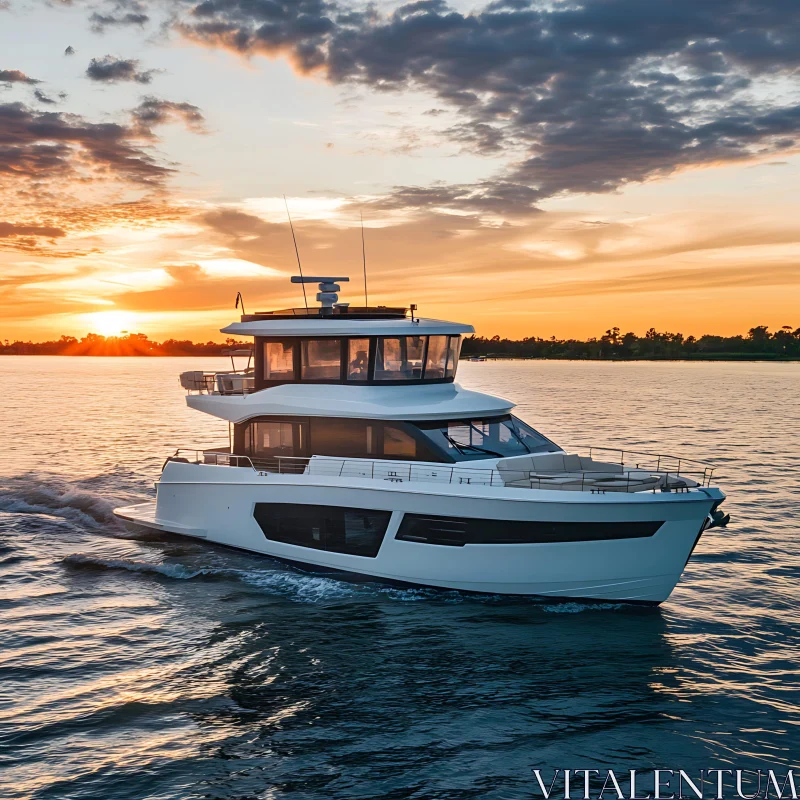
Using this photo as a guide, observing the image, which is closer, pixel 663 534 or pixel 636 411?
pixel 663 534

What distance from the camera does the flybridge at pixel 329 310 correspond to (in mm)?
18203

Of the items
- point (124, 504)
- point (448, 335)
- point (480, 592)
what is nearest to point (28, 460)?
point (124, 504)

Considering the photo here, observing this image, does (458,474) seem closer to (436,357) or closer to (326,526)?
(326,526)

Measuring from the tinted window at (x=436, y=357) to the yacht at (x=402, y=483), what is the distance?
40 mm

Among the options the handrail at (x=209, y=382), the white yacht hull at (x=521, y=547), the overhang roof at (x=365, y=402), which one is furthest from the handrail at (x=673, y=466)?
the handrail at (x=209, y=382)

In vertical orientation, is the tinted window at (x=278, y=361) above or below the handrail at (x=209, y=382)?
above

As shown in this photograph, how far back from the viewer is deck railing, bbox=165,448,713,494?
45.6 ft

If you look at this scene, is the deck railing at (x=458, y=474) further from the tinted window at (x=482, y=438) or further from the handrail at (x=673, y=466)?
the tinted window at (x=482, y=438)

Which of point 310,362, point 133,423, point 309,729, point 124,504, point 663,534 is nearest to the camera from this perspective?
point 309,729

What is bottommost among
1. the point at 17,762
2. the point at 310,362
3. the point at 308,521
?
the point at 17,762

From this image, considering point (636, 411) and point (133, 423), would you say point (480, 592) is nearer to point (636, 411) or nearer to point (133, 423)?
point (133, 423)

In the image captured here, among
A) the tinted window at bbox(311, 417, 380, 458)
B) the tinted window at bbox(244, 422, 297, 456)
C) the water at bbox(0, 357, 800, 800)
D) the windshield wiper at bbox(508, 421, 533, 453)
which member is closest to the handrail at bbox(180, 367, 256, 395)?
the tinted window at bbox(244, 422, 297, 456)

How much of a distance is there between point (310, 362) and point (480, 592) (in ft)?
21.3

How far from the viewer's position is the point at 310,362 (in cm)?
1772
